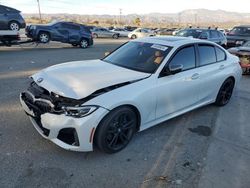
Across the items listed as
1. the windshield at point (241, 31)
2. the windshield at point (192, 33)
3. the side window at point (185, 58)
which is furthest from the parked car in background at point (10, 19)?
the windshield at point (241, 31)

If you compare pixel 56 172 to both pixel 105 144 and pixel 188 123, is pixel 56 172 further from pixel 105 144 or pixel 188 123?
pixel 188 123

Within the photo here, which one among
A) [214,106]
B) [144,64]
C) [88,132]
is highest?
[144,64]

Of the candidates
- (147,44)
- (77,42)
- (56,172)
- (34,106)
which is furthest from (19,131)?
(77,42)

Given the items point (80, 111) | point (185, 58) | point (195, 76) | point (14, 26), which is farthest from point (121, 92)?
point (14, 26)

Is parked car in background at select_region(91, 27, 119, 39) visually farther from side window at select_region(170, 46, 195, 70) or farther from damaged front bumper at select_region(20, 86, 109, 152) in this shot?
damaged front bumper at select_region(20, 86, 109, 152)

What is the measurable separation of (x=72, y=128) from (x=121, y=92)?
0.84 m

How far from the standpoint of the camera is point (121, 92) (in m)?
3.89

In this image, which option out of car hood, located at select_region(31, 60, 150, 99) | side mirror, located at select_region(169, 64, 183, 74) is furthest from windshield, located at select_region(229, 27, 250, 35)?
car hood, located at select_region(31, 60, 150, 99)

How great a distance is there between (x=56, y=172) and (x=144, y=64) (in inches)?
88.6

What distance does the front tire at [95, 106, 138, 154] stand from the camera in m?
3.75

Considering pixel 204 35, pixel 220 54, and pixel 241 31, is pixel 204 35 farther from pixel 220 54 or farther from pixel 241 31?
pixel 220 54

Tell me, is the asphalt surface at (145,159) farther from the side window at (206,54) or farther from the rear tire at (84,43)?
the rear tire at (84,43)

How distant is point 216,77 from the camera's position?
575 centimetres

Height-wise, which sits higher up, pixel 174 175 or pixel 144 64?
pixel 144 64
